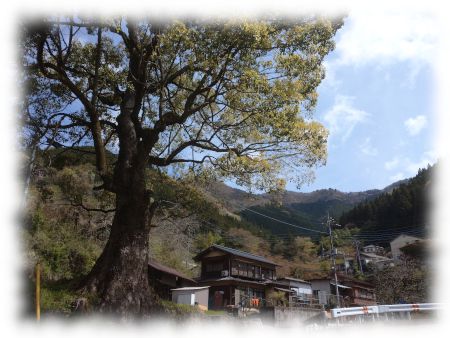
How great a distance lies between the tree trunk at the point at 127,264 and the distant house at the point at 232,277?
2469 cm

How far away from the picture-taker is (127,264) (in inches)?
367

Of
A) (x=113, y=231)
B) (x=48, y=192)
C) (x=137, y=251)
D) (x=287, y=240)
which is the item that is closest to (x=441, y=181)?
(x=137, y=251)

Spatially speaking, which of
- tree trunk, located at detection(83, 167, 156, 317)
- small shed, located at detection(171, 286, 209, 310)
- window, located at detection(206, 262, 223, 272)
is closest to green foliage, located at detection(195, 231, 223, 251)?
window, located at detection(206, 262, 223, 272)

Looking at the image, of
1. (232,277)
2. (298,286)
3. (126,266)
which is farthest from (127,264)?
(298,286)

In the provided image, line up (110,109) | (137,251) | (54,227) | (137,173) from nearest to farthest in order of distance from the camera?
(137,251) → (137,173) → (110,109) → (54,227)

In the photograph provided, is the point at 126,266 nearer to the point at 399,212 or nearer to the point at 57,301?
the point at 57,301

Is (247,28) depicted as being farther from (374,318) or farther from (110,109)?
(374,318)

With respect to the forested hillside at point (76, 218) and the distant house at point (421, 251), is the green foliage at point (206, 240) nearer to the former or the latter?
the forested hillside at point (76, 218)

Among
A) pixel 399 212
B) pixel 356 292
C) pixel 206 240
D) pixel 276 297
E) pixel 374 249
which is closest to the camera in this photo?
pixel 276 297

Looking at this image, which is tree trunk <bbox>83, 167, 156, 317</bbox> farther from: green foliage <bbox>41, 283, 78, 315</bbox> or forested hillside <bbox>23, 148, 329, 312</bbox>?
forested hillside <bbox>23, 148, 329, 312</bbox>

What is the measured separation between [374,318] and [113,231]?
8.08 m

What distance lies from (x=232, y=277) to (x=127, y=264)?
2733cm

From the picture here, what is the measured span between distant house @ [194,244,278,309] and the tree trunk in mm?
24695

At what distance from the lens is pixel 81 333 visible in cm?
680
